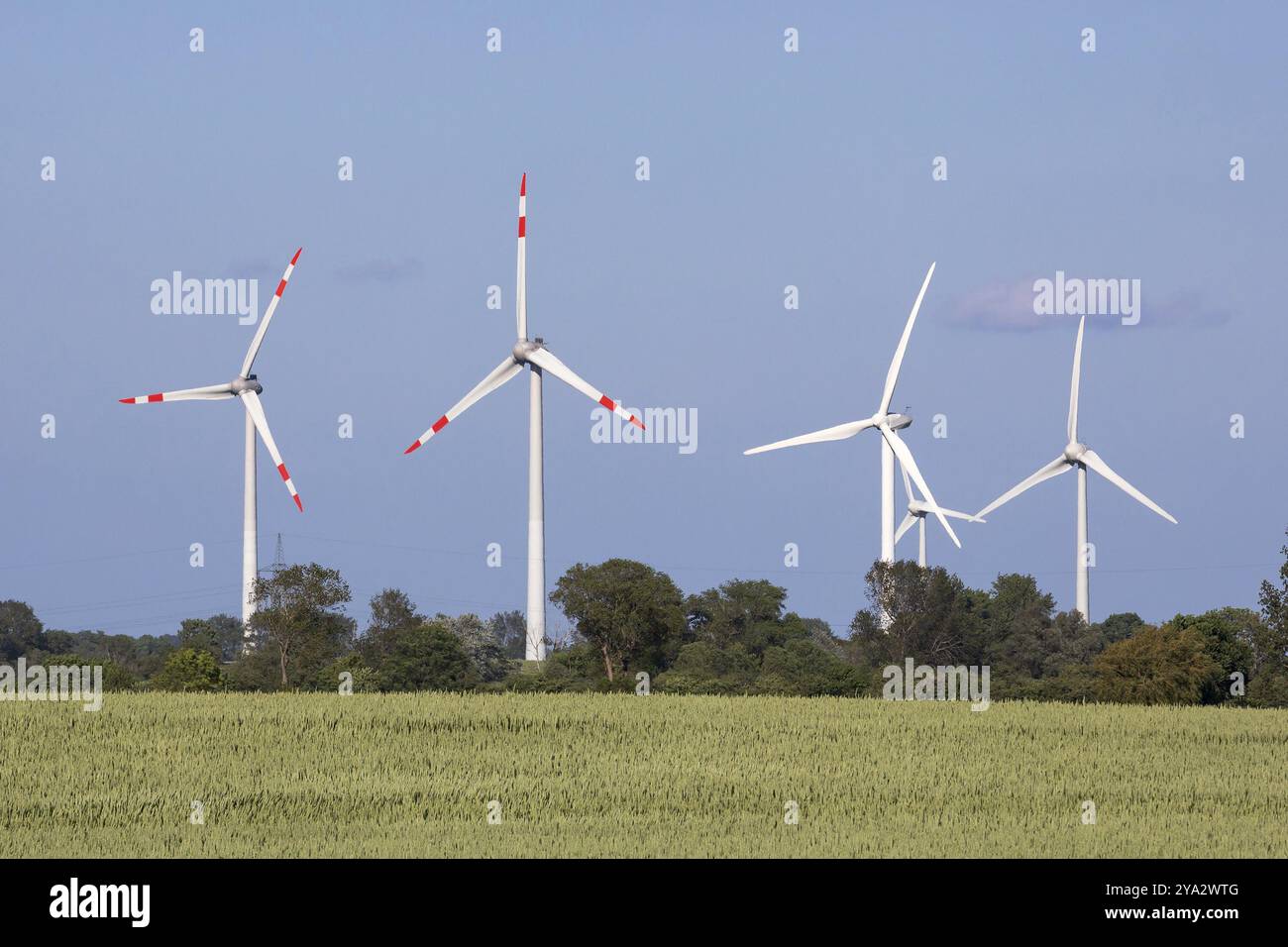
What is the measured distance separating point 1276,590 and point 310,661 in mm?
61624

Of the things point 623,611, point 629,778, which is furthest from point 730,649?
point 629,778

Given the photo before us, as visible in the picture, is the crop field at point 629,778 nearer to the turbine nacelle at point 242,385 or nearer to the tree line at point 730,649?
the tree line at point 730,649

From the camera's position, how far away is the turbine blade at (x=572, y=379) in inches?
3420

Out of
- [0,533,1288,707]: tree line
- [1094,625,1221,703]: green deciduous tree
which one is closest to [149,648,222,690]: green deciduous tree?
[0,533,1288,707]: tree line

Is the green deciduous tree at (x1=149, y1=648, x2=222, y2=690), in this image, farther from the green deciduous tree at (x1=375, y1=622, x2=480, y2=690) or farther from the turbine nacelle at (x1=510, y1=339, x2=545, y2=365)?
the turbine nacelle at (x1=510, y1=339, x2=545, y2=365)

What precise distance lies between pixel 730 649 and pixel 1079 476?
32404 millimetres

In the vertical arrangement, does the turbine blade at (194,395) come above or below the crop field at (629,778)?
above

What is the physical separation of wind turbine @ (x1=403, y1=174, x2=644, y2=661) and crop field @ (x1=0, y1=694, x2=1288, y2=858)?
109 ft

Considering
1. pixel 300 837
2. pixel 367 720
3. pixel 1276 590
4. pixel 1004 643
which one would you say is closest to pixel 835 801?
pixel 300 837

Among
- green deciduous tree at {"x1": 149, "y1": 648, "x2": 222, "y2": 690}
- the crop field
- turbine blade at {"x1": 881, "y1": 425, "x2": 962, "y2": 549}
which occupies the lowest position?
the crop field

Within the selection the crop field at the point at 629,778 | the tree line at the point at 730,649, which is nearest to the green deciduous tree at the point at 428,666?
the tree line at the point at 730,649

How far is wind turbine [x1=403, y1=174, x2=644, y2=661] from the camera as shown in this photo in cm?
9744

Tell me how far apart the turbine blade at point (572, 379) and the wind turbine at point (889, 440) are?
12148 mm
